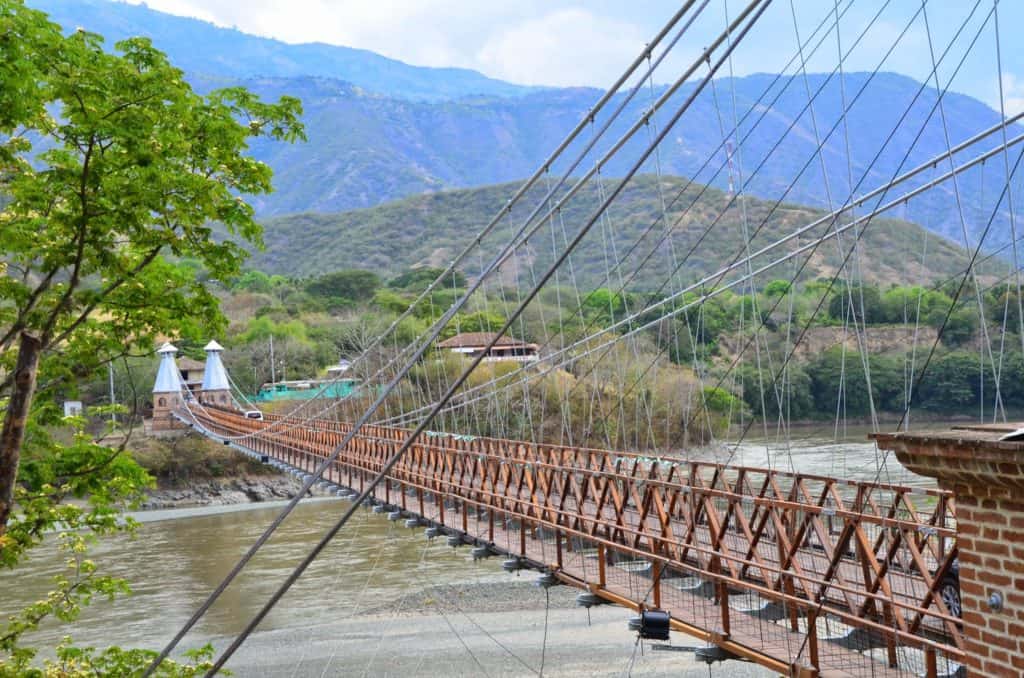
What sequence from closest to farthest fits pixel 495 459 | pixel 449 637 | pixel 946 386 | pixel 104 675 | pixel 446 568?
pixel 104 675 → pixel 495 459 → pixel 449 637 → pixel 446 568 → pixel 946 386

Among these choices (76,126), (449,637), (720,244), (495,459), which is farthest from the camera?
(720,244)

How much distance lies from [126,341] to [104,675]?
2096 mm

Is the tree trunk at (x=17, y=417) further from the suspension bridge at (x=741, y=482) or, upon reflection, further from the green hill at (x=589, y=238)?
the green hill at (x=589, y=238)

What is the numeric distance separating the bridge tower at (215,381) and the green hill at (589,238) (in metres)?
7.43

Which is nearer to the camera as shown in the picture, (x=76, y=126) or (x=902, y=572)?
(x=76, y=126)

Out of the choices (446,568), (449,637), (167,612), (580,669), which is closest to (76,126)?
(580,669)

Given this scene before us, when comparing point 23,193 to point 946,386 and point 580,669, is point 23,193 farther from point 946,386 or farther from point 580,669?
point 946,386

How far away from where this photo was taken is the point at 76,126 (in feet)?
19.7

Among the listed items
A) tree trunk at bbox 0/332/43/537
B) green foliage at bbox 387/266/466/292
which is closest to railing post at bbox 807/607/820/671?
tree trunk at bbox 0/332/43/537

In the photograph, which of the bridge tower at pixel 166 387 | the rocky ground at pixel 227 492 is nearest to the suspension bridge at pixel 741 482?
the rocky ground at pixel 227 492

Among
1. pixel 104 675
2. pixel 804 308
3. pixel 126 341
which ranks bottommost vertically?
pixel 104 675

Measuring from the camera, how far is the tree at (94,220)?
237 inches

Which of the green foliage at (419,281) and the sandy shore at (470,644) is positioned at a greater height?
the green foliage at (419,281)

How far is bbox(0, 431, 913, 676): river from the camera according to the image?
46.4 ft
